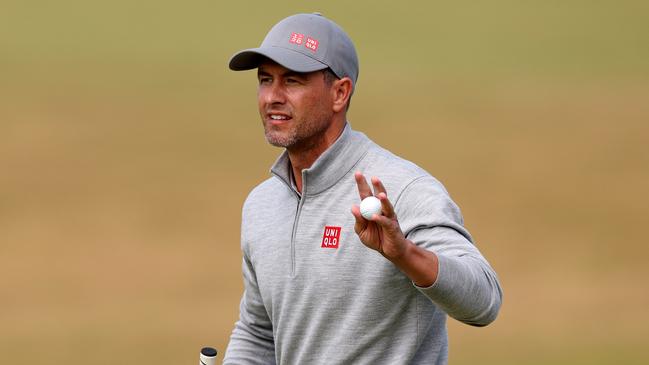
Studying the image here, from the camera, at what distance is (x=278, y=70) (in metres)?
3.83

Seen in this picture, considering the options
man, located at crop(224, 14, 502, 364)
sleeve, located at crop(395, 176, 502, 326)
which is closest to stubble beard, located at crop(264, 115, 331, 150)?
man, located at crop(224, 14, 502, 364)

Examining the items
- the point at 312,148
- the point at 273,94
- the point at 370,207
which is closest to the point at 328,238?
the point at 312,148

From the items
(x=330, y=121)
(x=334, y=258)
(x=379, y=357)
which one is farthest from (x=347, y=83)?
(x=379, y=357)

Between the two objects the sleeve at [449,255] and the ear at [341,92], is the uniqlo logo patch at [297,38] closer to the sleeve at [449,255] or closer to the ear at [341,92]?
the ear at [341,92]

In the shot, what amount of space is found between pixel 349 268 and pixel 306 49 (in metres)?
0.67

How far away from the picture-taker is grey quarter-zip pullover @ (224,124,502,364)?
133 inches

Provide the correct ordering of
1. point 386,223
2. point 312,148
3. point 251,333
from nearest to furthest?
point 386,223 < point 312,148 < point 251,333

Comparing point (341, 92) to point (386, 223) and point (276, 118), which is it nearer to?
point (276, 118)

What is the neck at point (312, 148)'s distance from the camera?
3828mm

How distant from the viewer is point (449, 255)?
3.27 meters

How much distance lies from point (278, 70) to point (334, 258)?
59 centimetres

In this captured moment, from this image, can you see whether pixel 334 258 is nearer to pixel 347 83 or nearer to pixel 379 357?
pixel 379 357

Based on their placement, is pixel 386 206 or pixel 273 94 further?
pixel 273 94

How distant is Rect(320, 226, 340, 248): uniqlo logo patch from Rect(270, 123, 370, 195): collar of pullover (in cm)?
14
